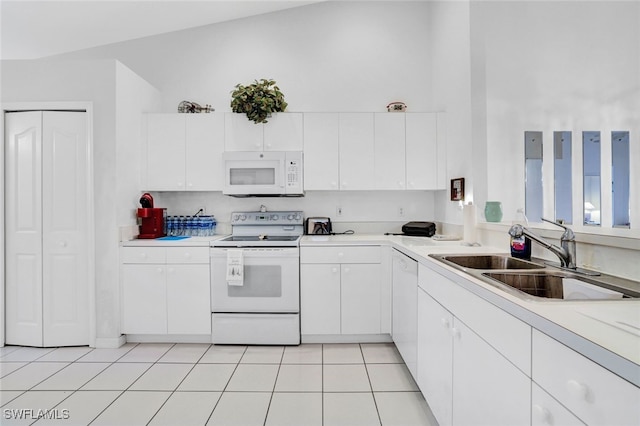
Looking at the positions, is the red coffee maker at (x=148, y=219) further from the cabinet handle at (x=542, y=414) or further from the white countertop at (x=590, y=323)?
the cabinet handle at (x=542, y=414)

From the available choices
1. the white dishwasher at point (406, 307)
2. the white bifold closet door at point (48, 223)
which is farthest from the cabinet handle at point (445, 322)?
the white bifold closet door at point (48, 223)

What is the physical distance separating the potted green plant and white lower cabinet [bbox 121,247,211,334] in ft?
4.57

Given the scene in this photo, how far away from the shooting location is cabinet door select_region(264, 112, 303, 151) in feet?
10.7

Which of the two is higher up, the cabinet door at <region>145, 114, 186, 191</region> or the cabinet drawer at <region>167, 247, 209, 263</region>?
the cabinet door at <region>145, 114, 186, 191</region>

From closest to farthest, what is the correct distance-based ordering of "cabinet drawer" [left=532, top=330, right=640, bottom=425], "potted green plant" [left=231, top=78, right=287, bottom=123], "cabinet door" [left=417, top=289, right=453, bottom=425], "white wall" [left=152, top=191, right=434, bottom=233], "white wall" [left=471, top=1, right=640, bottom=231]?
"cabinet drawer" [left=532, top=330, right=640, bottom=425] < "cabinet door" [left=417, top=289, right=453, bottom=425] < "white wall" [left=471, top=1, right=640, bottom=231] < "potted green plant" [left=231, top=78, right=287, bottom=123] < "white wall" [left=152, top=191, right=434, bottom=233]

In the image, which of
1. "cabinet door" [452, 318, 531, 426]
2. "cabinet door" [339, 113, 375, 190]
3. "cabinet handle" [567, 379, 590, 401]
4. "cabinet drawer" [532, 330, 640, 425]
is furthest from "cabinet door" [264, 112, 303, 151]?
"cabinet handle" [567, 379, 590, 401]

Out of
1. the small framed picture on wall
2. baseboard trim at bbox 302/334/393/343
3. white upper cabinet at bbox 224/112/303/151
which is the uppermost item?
white upper cabinet at bbox 224/112/303/151

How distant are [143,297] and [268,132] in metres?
1.83

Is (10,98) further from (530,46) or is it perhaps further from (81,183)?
(530,46)

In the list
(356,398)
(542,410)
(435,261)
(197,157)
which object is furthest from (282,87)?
(542,410)

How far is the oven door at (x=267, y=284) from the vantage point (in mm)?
2938

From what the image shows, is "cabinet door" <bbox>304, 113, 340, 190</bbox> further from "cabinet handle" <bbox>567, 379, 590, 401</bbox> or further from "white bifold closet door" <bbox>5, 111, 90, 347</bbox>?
"cabinet handle" <bbox>567, 379, 590, 401</bbox>

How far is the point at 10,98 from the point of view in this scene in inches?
115

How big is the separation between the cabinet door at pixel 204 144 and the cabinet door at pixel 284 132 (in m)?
0.45
